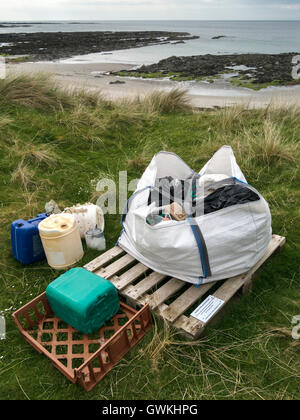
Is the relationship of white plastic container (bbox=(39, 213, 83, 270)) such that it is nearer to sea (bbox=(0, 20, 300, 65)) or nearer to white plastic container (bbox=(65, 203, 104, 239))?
white plastic container (bbox=(65, 203, 104, 239))

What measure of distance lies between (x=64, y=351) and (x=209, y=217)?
150 centimetres

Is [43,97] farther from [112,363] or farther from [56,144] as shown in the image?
[112,363]

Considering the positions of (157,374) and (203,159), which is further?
(203,159)

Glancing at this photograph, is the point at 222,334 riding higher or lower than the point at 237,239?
lower

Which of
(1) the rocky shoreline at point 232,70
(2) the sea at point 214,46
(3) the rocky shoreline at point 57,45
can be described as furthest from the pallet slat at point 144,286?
(3) the rocky shoreline at point 57,45

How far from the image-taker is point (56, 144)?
566 cm

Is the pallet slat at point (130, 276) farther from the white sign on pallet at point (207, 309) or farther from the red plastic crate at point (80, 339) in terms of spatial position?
the white sign on pallet at point (207, 309)

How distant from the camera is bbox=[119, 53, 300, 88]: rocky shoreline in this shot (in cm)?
1697

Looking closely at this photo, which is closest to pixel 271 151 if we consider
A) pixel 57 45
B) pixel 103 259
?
pixel 103 259

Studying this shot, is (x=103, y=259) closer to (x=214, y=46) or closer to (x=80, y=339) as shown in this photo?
(x=80, y=339)

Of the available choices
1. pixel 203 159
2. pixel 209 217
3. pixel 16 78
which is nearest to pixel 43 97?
pixel 16 78

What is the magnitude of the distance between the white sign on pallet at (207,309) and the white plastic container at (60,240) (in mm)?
1351

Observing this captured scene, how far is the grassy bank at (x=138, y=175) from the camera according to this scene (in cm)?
216

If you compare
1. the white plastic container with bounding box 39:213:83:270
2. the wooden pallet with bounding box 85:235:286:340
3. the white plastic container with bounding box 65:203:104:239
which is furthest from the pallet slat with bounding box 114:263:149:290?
the white plastic container with bounding box 65:203:104:239
